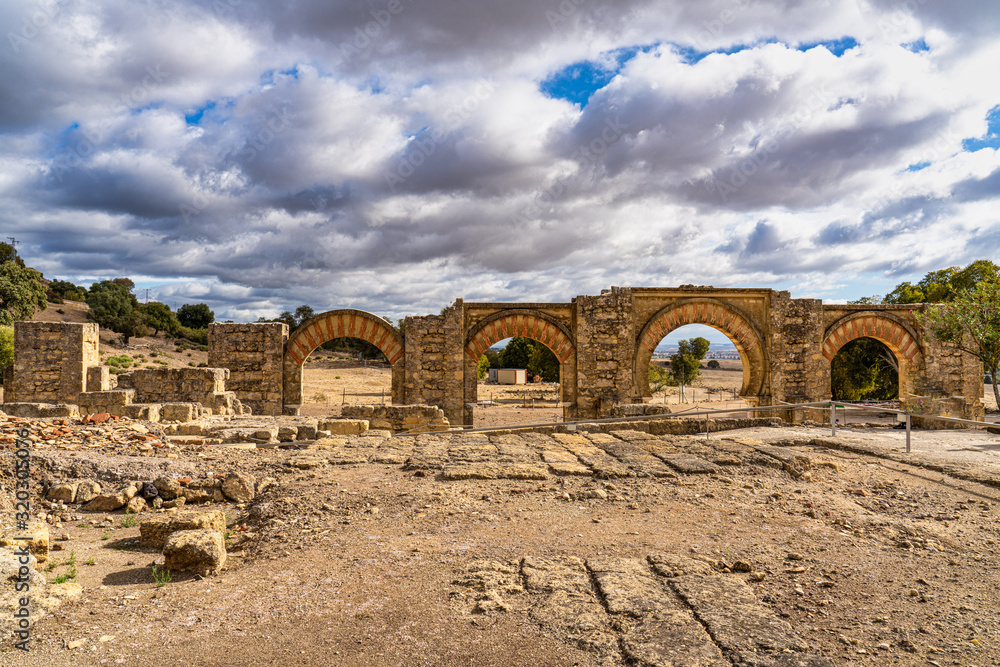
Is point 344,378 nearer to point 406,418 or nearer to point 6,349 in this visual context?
point 6,349

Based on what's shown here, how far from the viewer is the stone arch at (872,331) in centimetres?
1384

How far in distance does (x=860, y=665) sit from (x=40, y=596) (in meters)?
3.93

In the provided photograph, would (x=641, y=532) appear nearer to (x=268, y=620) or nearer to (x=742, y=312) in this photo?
(x=268, y=620)

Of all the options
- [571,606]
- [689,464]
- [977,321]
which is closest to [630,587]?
[571,606]

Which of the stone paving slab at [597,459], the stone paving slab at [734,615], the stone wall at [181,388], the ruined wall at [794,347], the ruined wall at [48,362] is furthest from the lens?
the ruined wall at [794,347]

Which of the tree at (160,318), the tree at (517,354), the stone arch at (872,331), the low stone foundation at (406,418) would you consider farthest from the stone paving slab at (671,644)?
the tree at (160,318)

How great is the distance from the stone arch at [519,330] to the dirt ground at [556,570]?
7239mm

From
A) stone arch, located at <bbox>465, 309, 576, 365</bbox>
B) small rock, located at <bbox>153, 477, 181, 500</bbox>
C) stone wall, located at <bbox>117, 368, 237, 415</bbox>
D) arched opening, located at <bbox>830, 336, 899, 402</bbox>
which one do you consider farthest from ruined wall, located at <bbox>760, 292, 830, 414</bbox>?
small rock, located at <bbox>153, 477, 181, 500</bbox>

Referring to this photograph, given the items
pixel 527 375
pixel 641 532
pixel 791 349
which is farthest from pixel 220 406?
pixel 527 375

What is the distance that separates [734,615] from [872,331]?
14003 millimetres

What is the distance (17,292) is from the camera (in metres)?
30.2

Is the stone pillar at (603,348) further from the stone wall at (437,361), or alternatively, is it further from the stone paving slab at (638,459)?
the stone paving slab at (638,459)

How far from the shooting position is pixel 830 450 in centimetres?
729

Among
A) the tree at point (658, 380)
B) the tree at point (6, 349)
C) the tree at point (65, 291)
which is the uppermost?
the tree at point (65, 291)
